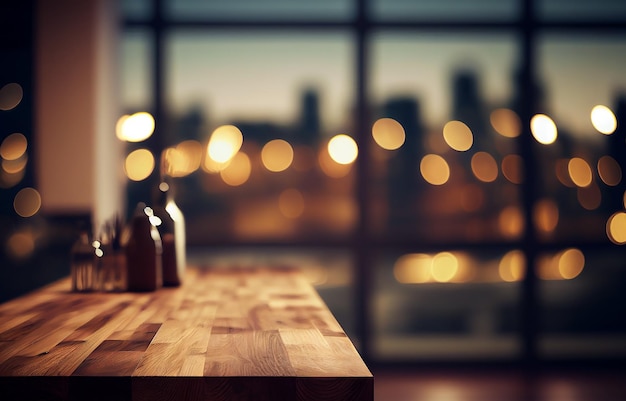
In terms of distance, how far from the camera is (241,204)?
3473 millimetres

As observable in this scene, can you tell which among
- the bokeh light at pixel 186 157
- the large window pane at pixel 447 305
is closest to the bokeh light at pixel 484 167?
the large window pane at pixel 447 305

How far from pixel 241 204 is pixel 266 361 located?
2465 mm

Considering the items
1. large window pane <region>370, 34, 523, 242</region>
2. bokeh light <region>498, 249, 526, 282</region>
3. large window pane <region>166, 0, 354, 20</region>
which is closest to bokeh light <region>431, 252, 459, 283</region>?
large window pane <region>370, 34, 523, 242</region>

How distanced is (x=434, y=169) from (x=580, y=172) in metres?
0.91

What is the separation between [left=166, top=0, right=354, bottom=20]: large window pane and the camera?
11.2 feet

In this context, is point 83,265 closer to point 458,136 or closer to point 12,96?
point 12,96

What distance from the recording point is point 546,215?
3.51 m

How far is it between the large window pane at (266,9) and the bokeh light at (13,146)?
114 centimetres

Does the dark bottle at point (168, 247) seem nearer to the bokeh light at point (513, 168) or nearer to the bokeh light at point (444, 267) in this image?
the bokeh light at point (444, 267)

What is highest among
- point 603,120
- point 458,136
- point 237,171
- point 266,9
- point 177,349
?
point 266,9

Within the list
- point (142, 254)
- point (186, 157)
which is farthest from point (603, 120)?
point (142, 254)

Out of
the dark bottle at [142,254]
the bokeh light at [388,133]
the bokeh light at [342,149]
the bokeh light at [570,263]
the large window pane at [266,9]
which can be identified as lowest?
the bokeh light at [570,263]

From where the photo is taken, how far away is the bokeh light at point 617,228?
11.4 feet

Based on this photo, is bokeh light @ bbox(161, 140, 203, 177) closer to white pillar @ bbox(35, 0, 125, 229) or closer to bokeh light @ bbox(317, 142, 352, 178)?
white pillar @ bbox(35, 0, 125, 229)
